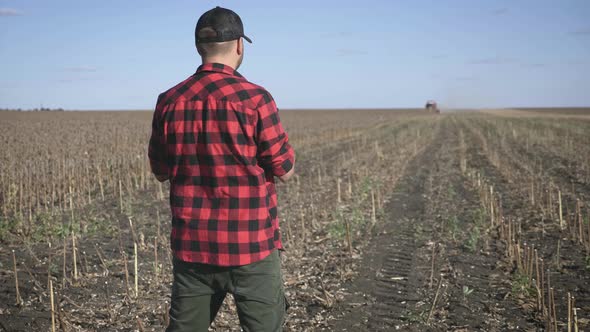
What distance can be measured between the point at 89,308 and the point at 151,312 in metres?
0.60

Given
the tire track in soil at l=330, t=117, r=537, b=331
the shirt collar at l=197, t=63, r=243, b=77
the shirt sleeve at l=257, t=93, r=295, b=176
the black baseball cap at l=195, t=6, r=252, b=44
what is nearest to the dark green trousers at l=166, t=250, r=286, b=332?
the shirt sleeve at l=257, t=93, r=295, b=176

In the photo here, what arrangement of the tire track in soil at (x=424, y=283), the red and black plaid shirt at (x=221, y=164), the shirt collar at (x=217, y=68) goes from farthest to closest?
the tire track in soil at (x=424, y=283) < the shirt collar at (x=217, y=68) < the red and black plaid shirt at (x=221, y=164)

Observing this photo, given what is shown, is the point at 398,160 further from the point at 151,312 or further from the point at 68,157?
the point at 151,312

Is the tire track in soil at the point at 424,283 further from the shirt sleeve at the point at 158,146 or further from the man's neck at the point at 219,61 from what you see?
the man's neck at the point at 219,61

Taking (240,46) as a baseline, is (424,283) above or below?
below

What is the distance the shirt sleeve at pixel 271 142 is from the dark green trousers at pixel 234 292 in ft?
1.25

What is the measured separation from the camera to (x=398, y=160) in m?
16.0

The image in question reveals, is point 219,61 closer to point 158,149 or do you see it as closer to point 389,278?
point 158,149

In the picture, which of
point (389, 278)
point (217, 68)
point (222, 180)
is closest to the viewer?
point (222, 180)

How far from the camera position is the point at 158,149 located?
87.7 inches

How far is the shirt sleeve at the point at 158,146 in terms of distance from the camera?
2.16 metres

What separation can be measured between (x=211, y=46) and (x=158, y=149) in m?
0.51

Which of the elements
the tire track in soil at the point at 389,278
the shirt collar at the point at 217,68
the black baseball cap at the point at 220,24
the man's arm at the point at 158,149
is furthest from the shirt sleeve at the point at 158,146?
the tire track in soil at the point at 389,278

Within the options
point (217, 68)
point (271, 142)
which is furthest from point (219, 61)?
point (271, 142)
